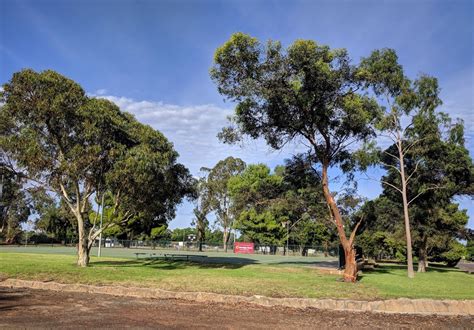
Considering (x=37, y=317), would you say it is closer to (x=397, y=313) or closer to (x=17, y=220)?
(x=397, y=313)

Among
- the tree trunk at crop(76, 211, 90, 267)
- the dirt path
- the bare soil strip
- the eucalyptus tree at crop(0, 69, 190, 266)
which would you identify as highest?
the eucalyptus tree at crop(0, 69, 190, 266)

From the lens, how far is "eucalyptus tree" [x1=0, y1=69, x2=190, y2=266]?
20.8 m

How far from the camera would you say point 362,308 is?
12297 millimetres

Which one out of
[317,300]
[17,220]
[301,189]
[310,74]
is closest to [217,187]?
[17,220]

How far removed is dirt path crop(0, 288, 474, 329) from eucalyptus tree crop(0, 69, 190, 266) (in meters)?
9.03

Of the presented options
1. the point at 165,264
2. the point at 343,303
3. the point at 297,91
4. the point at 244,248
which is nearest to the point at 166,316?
the point at 343,303

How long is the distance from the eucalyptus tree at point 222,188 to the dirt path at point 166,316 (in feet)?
199

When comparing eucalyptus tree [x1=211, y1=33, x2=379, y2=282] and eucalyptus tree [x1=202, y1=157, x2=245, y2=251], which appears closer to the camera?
eucalyptus tree [x1=211, y1=33, x2=379, y2=282]

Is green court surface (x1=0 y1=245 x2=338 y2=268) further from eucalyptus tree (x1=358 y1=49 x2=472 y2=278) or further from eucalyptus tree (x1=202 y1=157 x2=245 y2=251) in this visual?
eucalyptus tree (x1=202 y1=157 x2=245 y2=251)

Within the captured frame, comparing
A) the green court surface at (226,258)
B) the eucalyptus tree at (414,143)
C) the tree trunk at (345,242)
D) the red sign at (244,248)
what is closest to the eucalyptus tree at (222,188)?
the red sign at (244,248)

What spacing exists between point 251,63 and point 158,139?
6.54m

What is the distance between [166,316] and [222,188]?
208 ft

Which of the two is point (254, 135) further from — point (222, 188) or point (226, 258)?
point (222, 188)

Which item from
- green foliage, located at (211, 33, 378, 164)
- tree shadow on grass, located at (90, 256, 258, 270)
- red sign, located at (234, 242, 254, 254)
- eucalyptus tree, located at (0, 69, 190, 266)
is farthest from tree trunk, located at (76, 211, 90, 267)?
red sign, located at (234, 242, 254, 254)
